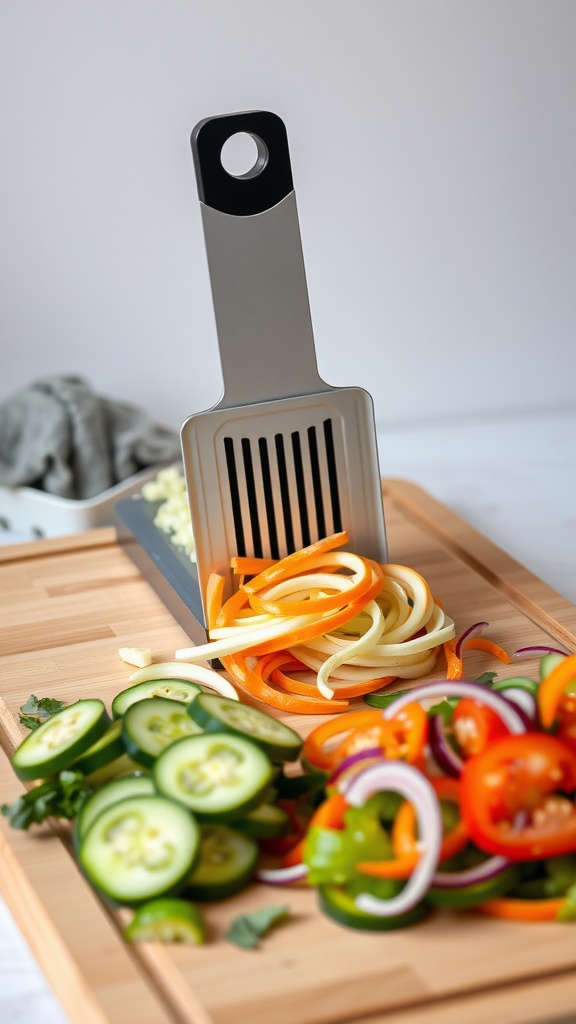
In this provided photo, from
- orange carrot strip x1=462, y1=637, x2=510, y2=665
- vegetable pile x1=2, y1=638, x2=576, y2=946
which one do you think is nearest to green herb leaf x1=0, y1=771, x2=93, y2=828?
vegetable pile x1=2, y1=638, x2=576, y2=946

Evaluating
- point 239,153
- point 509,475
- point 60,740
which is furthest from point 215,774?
point 239,153

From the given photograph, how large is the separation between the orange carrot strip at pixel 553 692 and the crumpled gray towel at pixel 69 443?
1796 mm

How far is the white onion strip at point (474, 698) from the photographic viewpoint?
60.4 inches

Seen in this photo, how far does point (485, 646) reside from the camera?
212 centimetres

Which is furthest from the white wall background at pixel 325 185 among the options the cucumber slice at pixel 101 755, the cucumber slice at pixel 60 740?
the cucumber slice at pixel 101 755

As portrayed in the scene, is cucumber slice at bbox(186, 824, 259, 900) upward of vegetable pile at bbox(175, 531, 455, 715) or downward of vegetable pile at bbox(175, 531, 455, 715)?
downward

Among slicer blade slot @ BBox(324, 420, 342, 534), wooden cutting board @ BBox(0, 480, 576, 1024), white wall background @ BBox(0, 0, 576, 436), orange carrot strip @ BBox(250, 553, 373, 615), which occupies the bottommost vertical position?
wooden cutting board @ BBox(0, 480, 576, 1024)

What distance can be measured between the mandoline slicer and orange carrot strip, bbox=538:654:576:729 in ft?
2.25

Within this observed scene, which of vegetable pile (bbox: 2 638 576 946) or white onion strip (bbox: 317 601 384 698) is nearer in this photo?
vegetable pile (bbox: 2 638 576 946)

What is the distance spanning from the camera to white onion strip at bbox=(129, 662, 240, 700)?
203 cm

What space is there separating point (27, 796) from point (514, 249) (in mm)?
2847

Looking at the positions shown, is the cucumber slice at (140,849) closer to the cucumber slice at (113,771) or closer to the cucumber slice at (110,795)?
the cucumber slice at (110,795)

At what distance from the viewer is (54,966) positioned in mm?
1453

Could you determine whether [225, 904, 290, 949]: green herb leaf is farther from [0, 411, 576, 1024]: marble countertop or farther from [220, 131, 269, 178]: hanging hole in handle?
[220, 131, 269, 178]: hanging hole in handle
